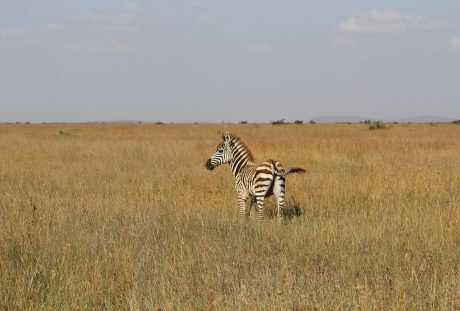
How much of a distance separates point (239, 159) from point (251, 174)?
933mm

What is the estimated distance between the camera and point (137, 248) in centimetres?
582

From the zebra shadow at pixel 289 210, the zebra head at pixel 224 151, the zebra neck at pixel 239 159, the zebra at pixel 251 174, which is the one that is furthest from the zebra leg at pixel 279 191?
the zebra head at pixel 224 151

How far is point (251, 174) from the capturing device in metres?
7.94

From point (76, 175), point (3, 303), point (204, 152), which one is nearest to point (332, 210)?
point (3, 303)

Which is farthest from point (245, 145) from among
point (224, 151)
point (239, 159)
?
point (224, 151)

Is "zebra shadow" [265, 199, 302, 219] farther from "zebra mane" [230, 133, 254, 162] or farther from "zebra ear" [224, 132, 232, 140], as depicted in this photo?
"zebra ear" [224, 132, 232, 140]

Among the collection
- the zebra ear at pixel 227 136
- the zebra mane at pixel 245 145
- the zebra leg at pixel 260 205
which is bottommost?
the zebra leg at pixel 260 205

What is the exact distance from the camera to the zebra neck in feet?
28.5

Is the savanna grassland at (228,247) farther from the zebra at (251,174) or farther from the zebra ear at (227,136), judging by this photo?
the zebra ear at (227,136)

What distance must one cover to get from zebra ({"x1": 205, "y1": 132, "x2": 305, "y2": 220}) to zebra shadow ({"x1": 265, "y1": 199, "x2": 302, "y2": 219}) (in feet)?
2.05

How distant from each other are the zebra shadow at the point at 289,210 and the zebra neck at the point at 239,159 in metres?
1.01

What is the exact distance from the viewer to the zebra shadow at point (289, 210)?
8.78 m

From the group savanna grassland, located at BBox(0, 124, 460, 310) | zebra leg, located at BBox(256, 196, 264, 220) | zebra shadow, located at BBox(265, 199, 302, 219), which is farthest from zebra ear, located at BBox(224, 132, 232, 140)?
zebra leg, located at BBox(256, 196, 264, 220)

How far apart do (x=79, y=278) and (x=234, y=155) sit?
4.72 meters
